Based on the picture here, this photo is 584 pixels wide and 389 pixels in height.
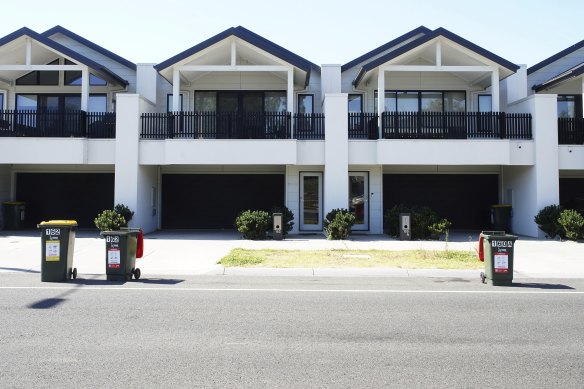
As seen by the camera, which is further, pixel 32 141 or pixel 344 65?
pixel 344 65

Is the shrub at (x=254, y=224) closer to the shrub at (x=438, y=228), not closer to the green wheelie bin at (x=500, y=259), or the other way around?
the shrub at (x=438, y=228)

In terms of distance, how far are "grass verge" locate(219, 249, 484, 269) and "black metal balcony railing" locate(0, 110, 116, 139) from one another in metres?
8.38

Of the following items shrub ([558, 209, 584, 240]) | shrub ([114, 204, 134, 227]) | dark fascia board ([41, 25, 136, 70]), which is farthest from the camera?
dark fascia board ([41, 25, 136, 70])

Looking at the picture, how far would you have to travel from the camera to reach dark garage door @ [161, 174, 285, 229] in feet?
70.2

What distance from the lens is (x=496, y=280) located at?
376 inches

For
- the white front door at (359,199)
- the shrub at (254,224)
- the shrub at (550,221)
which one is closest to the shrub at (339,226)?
the shrub at (254,224)

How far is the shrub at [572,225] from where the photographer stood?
16.3 m

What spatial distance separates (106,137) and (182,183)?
12.8ft

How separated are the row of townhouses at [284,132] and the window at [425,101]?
0.06 meters

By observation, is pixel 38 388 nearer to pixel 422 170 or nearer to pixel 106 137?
pixel 106 137

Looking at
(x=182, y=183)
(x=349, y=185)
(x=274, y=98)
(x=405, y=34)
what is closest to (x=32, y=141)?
(x=182, y=183)

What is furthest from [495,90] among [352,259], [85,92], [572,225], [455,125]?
[85,92]

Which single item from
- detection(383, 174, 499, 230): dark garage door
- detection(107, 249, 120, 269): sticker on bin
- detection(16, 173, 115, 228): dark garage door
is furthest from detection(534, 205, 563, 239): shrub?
detection(16, 173, 115, 228): dark garage door

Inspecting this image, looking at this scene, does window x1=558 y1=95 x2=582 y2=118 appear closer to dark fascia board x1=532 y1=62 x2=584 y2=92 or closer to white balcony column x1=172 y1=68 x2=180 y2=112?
dark fascia board x1=532 y1=62 x2=584 y2=92
